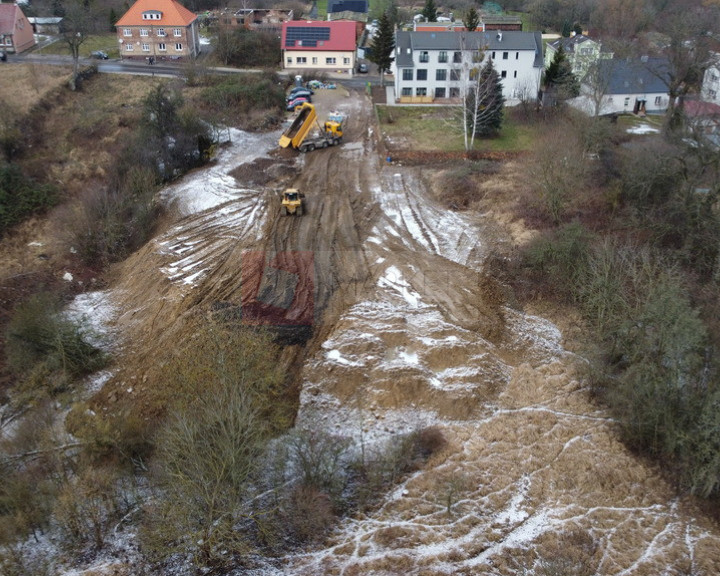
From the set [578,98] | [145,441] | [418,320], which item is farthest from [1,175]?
[578,98]

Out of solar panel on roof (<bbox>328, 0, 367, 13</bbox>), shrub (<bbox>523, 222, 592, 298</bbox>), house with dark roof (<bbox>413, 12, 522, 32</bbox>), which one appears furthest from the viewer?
solar panel on roof (<bbox>328, 0, 367, 13</bbox>)

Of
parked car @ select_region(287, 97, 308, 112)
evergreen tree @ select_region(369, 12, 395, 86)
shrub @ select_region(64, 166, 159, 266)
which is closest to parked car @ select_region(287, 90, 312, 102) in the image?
parked car @ select_region(287, 97, 308, 112)

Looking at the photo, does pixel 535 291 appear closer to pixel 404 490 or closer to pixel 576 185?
pixel 576 185

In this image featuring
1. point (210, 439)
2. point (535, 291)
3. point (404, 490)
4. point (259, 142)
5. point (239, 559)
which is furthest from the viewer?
point (259, 142)

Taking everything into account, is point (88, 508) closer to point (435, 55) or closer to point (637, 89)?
point (435, 55)

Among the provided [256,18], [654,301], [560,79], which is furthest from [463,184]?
[256,18]

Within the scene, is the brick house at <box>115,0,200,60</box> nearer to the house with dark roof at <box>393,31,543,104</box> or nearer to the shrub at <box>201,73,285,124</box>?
the shrub at <box>201,73,285,124</box>
